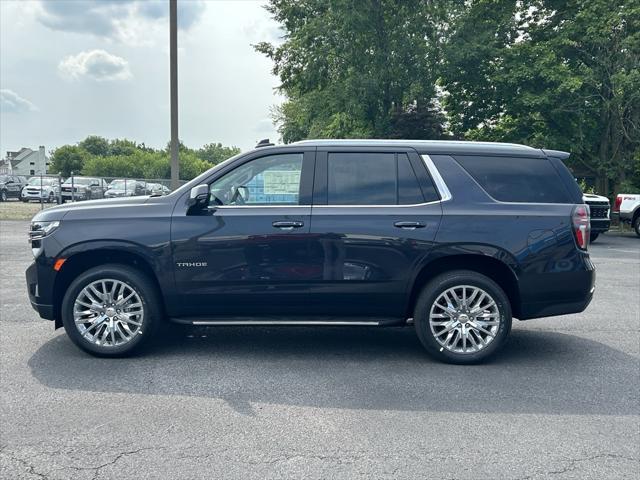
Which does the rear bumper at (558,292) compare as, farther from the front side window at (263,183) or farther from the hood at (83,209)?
the hood at (83,209)

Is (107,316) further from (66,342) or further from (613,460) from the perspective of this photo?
(613,460)

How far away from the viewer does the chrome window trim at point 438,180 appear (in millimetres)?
5215

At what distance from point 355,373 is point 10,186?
3806cm

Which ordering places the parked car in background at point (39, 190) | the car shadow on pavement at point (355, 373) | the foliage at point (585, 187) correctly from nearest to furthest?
1. the car shadow on pavement at point (355, 373)
2. the foliage at point (585, 187)
3. the parked car in background at point (39, 190)

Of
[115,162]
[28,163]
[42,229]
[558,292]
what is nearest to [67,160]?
[28,163]

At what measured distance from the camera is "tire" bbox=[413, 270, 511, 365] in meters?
5.14

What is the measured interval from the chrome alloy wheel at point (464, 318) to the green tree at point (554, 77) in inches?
725

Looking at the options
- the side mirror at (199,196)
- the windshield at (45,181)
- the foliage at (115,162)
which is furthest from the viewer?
the foliage at (115,162)

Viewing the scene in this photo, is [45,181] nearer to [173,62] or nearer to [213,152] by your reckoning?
[173,62]

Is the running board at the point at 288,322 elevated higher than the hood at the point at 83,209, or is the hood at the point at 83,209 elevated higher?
the hood at the point at 83,209

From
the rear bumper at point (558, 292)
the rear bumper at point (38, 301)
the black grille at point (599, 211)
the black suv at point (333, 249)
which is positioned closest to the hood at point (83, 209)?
the black suv at point (333, 249)

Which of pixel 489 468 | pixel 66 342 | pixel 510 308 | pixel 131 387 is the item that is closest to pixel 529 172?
pixel 510 308

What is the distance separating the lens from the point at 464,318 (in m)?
5.18

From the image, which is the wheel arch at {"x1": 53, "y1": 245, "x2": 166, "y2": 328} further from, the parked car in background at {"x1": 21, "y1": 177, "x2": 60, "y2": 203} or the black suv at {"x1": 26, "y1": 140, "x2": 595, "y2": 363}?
Answer: the parked car in background at {"x1": 21, "y1": 177, "x2": 60, "y2": 203}
